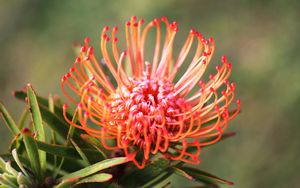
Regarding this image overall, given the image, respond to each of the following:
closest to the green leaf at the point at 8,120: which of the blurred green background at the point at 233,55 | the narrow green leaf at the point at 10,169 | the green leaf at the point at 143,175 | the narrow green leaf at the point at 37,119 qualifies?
the narrow green leaf at the point at 37,119

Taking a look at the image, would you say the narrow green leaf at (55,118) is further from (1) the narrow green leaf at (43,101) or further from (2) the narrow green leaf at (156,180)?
(2) the narrow green leaf at (156,180)

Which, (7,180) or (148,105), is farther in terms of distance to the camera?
(148,105)

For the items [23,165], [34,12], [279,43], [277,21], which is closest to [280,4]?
[277,21]

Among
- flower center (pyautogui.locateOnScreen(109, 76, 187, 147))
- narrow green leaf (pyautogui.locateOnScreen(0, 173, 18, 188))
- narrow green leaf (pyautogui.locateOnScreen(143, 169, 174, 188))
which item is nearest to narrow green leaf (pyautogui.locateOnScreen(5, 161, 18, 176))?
narrow green leaf (pyautogui.locateOnScreen(0, 173, 18, 188))

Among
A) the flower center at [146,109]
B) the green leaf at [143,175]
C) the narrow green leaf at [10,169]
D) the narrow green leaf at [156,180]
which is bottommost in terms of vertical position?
the narrow green leaf at [156,180]

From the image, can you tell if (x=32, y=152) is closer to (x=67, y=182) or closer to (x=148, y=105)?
(x=67, y=182)

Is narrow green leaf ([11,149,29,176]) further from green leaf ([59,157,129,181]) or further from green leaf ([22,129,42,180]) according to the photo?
green leaf ([59,157,129,181])

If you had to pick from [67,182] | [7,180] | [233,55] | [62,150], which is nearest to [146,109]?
[62,150]
